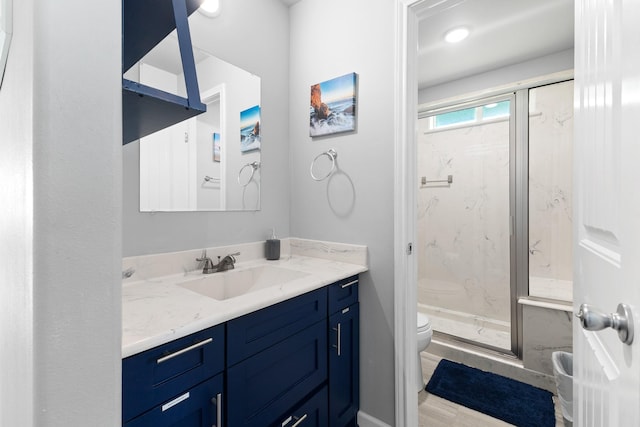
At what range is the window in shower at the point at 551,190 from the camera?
7.81 feet

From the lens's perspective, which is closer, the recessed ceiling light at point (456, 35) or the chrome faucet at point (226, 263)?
the chrome faucet at point (226, 263)

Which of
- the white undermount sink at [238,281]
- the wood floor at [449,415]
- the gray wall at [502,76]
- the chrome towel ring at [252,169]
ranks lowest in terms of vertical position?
the wood floor at [449,415]

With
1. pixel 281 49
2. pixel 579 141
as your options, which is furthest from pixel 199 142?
pixel 579 141

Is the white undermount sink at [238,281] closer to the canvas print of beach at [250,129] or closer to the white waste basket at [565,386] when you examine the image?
the canvas print of beach at [250,129]

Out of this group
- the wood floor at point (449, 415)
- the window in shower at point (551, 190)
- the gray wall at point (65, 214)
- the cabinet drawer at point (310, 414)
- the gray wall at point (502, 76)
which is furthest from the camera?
the window in shower at point (551, 190)

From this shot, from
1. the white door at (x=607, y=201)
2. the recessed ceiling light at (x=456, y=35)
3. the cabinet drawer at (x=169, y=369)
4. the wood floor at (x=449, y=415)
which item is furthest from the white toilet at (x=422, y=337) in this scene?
the recessed ceiling light at (x=456, y=35)

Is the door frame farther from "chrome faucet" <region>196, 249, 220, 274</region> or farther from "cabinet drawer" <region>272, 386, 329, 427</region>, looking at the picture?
"chrome faucet" <region>196, 249, 220, 274</region>

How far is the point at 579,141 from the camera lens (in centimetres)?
82

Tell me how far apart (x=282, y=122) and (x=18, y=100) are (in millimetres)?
1560

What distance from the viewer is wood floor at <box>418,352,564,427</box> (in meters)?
1.64

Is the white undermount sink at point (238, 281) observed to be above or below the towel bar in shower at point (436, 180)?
below

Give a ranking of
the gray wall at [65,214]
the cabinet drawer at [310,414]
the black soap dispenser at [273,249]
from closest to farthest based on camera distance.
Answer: the gray wall at [65,214], the cabinet drawer at [310,414], the black soap dispenser at [273,249]

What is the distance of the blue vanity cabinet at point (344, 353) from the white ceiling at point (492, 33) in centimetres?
149

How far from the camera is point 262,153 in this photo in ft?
5.93
